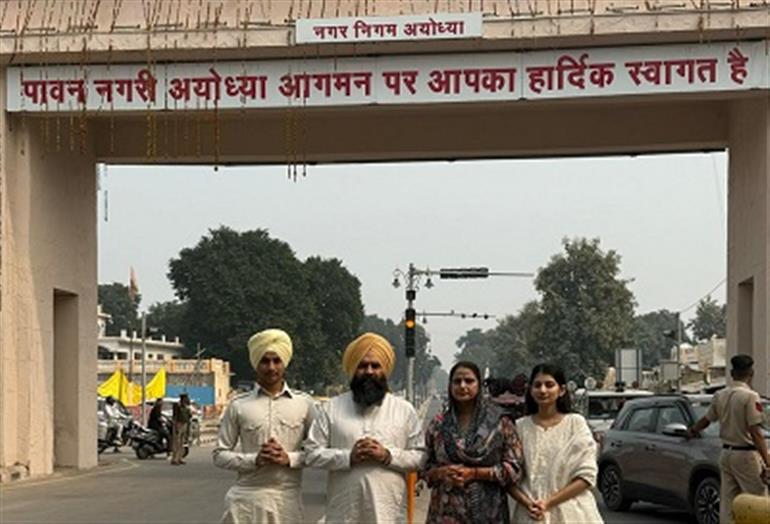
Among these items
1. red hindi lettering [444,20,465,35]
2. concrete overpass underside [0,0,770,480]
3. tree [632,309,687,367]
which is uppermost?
red hindi lettering [444,20,465,35]

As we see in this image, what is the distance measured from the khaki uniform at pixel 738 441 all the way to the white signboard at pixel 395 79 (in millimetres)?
8889

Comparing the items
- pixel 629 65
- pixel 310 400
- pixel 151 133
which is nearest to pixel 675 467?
pixel 629 65

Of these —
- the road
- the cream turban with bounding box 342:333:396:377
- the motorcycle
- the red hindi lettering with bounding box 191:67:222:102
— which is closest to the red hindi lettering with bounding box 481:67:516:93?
the red hindi lettering with bounding box 191:67:222:102

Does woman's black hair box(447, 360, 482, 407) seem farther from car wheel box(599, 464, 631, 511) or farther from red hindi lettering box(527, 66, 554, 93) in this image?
red hindi lettering box(527, 66, 554, 93)

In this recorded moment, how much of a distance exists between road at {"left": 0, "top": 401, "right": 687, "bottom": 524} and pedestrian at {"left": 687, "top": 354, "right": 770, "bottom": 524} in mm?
5043

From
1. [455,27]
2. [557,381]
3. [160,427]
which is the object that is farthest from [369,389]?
[160,427]

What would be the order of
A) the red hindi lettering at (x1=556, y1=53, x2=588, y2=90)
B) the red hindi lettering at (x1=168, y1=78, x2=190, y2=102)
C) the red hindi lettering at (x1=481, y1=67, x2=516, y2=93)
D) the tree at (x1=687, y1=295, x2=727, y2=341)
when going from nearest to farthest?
the red hindi lettering at (x1=556, y1=53, x2=588, y2=90)
the red hindi lettering at (x1=481, y1=67, x2=516, y2=93)
the red hindi lettering at (x1=168, y1=78, x2=190, y2=102)
the tree at (x1=687, y1=295, x2=727, y2=341)

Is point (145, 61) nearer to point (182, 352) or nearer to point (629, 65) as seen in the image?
point (629, 65)

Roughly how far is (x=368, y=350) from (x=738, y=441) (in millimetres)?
5929

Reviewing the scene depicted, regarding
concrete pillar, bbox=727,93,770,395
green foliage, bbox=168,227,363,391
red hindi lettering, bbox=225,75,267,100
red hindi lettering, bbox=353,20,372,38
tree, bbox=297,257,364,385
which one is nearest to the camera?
concrete pillar, bbox=727,93,770,395

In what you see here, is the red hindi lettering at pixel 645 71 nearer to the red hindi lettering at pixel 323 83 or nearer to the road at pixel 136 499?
the red hindi lettering at pixel 323 83

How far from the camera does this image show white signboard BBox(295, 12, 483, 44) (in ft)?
65.6

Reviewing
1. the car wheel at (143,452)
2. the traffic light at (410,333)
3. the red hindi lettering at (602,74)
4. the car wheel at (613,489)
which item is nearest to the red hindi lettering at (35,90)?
the red hindi lettering at (602,74)

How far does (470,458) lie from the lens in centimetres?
692
